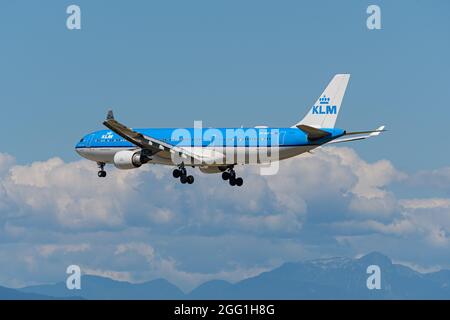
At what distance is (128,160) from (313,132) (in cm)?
1793

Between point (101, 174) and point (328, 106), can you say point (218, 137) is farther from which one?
point (101, 174)

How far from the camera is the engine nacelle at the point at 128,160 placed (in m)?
92.4

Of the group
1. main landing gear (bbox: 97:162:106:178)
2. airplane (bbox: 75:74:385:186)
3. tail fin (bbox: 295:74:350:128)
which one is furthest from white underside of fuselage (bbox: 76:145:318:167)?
tail fin (bbox: 295:74:350:128)

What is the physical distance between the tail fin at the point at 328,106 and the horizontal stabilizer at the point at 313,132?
349 cm

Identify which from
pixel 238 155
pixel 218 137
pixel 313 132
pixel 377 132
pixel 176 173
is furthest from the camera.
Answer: pixel 176 173

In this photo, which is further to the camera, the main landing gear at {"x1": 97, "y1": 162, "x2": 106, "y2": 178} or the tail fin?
the main landing gear at {"x1": 97, "y1": 162, "x2": 106, "y2": 178}

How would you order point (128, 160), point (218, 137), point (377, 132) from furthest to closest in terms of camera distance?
1. point (128, 160)
2. point (218, 137)
3. point (377, 132)

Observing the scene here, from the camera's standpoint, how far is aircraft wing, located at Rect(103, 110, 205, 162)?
88869 millimetres

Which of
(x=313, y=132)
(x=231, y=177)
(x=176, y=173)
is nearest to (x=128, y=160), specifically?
(x=176, y=173)

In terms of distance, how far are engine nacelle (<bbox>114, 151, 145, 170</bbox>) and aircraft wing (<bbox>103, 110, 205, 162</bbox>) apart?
3.39 ft

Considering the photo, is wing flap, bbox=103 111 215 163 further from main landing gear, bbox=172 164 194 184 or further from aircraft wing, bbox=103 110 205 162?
main landing gear, bbox=172 164 194 184

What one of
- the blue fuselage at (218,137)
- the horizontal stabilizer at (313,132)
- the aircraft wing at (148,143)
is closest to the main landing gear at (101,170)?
the blue fuselage at (218,137)

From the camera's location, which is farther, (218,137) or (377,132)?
(218,137)

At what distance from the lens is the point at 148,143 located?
9112cm
